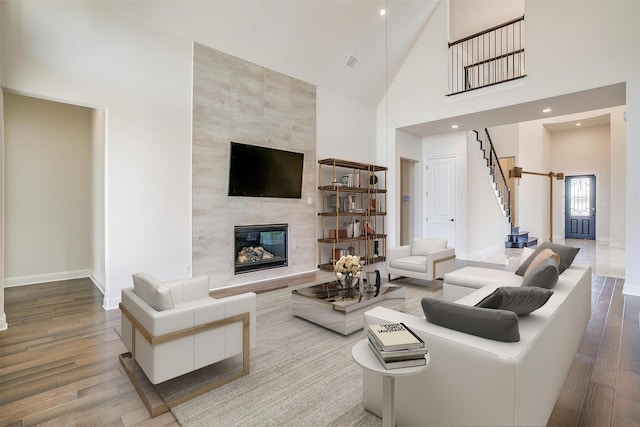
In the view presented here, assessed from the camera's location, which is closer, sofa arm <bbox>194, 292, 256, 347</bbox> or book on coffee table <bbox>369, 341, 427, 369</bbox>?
book on coffee table <bbox>369, 341, 427, 369</bbox>

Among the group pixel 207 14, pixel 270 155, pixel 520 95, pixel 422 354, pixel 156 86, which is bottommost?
pixel 422 354

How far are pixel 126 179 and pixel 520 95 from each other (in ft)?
20.0

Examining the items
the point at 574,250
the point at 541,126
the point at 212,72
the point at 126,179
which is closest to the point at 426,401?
the point at 574,250

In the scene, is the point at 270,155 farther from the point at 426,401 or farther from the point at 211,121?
the point at 426,401

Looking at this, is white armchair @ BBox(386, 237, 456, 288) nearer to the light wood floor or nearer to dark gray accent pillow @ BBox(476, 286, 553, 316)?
the light wood floor

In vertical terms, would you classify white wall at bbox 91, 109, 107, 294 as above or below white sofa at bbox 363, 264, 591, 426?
above

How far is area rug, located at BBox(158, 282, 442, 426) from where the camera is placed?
1.85 m

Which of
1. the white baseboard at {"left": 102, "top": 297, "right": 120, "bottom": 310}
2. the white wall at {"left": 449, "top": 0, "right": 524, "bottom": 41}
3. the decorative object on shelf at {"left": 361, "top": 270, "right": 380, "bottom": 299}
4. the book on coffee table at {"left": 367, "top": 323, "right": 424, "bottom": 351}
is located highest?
the white wall at {"left": 449, "top": 0, "right": 524, "bottom": 41}

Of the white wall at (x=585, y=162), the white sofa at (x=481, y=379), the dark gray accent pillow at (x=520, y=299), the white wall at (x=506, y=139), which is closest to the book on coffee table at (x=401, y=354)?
the white sofa at (x=481, y=379)

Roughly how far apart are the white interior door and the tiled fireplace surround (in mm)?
3515

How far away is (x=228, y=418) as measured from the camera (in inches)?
72.8

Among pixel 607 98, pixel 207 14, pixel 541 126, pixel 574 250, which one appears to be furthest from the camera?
→ pixel 541 126

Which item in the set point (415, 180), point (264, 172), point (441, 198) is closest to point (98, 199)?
point (264, 172)

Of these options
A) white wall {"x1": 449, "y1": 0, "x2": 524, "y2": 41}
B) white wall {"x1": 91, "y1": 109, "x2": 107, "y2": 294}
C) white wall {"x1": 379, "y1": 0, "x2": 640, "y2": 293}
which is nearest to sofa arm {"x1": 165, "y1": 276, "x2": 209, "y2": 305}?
white wall {"x1": 91, "y1": 109, "x2": 107, "y2": 294}
